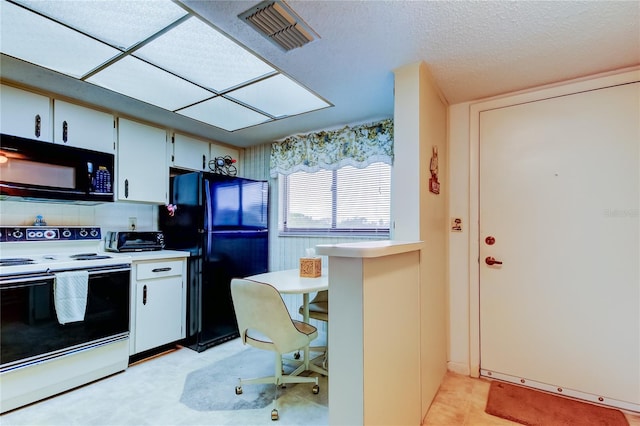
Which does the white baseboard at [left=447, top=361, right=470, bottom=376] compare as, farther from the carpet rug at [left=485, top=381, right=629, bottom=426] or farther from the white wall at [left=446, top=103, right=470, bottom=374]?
the carpet rug at [left=485, top=381, right=629, bottom=426]

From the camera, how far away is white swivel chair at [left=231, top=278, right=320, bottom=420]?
185cm

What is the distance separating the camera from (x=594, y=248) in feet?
6.81

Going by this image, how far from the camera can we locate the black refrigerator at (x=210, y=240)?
293 centimetres

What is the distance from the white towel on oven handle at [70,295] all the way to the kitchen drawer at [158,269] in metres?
0.44

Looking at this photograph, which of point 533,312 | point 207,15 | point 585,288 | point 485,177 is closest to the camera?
point 207,15

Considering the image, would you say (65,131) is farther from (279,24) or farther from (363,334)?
(363,334)

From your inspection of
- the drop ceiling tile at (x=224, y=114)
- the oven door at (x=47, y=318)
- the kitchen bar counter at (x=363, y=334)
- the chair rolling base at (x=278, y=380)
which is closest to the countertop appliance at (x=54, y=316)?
the oven door at (x=47, y=318)

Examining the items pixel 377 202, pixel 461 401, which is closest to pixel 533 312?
pixel 461 401

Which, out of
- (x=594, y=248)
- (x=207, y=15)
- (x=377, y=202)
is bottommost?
(x=594, y=248)

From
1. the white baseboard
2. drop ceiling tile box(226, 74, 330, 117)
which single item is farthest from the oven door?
the white baseboard

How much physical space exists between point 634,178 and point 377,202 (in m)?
1.78

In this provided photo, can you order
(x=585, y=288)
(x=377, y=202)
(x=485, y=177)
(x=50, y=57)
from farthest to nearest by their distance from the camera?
1. (x=377, y=202)
2. (x=485, y=177)
3. (x=585, y=288)
4. (x=50, y=57)

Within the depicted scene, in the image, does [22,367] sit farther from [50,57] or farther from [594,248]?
[594,248]

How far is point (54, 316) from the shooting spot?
2098mm
